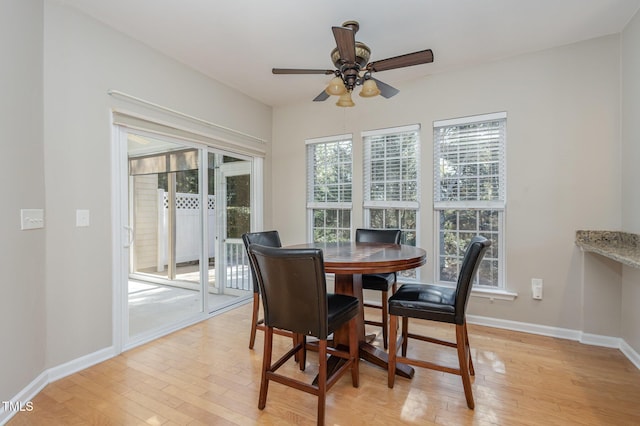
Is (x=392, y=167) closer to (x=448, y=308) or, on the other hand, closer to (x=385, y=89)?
(x=385, y=89)

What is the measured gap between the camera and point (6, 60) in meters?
1.81

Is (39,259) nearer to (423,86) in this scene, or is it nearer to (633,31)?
(423,86)

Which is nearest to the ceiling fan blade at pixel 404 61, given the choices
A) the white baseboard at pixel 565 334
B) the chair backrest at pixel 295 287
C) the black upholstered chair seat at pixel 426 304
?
the chair backrest at pixel 295 287

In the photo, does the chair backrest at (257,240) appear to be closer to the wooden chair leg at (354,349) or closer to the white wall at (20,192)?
the wooden chair leg at (354,349)

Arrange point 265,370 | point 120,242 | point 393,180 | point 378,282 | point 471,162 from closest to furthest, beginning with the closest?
point 265,370 < point 120,242 < point 378,282 < point 471,162 < point 393,180

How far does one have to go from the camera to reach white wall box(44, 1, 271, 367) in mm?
2176

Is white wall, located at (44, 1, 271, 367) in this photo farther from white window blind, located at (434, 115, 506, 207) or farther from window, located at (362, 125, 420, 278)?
white window blind, located at (434, 115, 506, 207)

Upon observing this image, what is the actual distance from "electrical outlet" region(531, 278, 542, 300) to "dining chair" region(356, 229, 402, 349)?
135 cm

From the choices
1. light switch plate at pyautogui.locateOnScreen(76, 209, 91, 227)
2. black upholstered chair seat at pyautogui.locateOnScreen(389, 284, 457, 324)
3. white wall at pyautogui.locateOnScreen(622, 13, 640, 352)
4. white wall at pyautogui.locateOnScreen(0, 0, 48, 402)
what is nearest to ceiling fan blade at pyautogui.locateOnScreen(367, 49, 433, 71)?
black upholstered chair seat at pyautogui.locateOnScreen(389, 284, 457, 324)

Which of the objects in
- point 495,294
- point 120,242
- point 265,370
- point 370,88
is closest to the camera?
point 265,370

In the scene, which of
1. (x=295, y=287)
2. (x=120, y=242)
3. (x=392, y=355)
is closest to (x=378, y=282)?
(x=392, y=355)

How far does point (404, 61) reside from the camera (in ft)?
7.09

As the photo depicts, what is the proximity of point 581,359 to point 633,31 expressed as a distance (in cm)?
269

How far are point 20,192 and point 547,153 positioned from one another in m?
4.24
